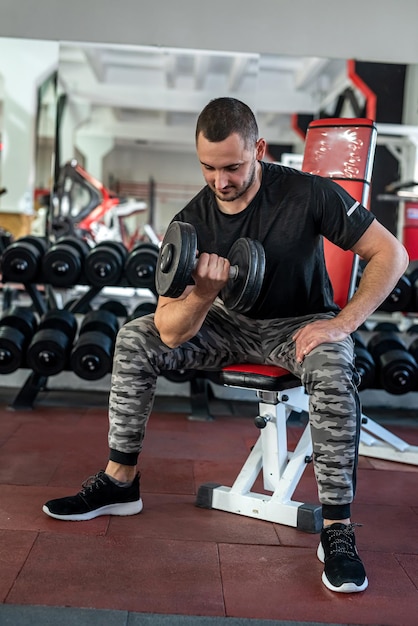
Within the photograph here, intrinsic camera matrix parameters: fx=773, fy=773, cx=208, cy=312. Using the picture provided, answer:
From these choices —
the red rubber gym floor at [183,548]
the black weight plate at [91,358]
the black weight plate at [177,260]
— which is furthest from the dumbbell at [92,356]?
the black weight plate at [177,260]

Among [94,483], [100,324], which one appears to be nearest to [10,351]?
[100,324]

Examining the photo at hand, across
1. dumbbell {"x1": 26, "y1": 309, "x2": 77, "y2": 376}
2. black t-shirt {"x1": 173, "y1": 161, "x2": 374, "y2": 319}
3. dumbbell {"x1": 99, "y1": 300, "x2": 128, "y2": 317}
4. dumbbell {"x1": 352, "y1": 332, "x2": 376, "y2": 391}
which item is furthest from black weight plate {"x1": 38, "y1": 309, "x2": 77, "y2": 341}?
black t-shirt {"x1": 173, "y1": 161, "x2": 374, "y2": 319}

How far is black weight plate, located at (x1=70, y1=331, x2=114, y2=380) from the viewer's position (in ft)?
10.4

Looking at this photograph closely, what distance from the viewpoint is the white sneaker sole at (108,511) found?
6.46 ft

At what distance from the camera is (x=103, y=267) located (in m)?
3.37

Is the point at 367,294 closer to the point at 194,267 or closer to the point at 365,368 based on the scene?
the point at 194,267

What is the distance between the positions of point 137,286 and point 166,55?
1.80 metres

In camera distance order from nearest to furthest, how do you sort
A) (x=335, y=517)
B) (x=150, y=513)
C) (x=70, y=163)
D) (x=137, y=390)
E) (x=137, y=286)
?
(x=335, y=517) → (x=137, y=390) → (x=150, y=513) → (x=137, y=286) → (x=70, y=163)

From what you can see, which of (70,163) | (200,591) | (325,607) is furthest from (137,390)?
(70,163)

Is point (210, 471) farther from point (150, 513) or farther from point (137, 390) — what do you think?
point (137, 390)

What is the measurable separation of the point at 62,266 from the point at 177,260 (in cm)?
178

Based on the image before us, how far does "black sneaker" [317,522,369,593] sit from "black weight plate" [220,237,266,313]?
1.77 feet

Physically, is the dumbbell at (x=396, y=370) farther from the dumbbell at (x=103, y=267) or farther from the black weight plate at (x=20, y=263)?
the black weight plate at (x=20, y=263)

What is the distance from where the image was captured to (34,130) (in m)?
5.50
